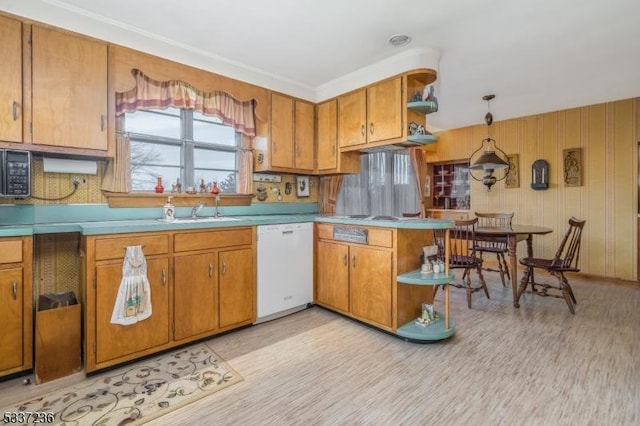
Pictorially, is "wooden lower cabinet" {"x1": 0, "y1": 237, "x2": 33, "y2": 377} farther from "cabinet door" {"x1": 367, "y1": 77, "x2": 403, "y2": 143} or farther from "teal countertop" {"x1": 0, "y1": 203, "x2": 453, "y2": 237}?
"cabinet door" {"x1": 367, "y1": 77, "x2": 403, "y2": 143}

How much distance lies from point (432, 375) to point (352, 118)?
2.59 meters

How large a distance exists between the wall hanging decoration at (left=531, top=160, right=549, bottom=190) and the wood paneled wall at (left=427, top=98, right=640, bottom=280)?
0.28ft

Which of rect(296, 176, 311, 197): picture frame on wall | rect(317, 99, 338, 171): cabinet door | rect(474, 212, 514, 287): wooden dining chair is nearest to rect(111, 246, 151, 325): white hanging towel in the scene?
rect(296, 176, 311, 197): picture frame on wall

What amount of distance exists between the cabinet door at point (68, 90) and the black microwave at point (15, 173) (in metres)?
0.15

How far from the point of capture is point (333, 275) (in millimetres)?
3203

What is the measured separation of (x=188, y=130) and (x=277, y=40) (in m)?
1.26

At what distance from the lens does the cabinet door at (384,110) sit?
9.80 ft

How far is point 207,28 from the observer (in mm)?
2545

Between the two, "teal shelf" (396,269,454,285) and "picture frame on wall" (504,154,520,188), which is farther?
"picture frame on wall" (504,154,520,188)

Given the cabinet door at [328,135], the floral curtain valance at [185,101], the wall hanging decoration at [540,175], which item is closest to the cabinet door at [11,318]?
the floral curtain valance at [185,101]

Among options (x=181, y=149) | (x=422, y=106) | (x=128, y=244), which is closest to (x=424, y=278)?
(x=422, y=106)

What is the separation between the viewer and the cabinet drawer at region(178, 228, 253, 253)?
8.01ft

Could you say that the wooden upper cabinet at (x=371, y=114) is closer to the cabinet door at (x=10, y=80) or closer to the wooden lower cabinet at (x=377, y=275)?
the wooden lower cabinet at (x=377, y=275)

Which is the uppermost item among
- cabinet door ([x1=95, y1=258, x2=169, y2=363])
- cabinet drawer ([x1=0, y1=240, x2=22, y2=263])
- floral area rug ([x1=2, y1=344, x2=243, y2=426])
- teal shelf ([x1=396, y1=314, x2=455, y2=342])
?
cabinet drawer ([x1=0, y1=240, x2=22, y2=263])
